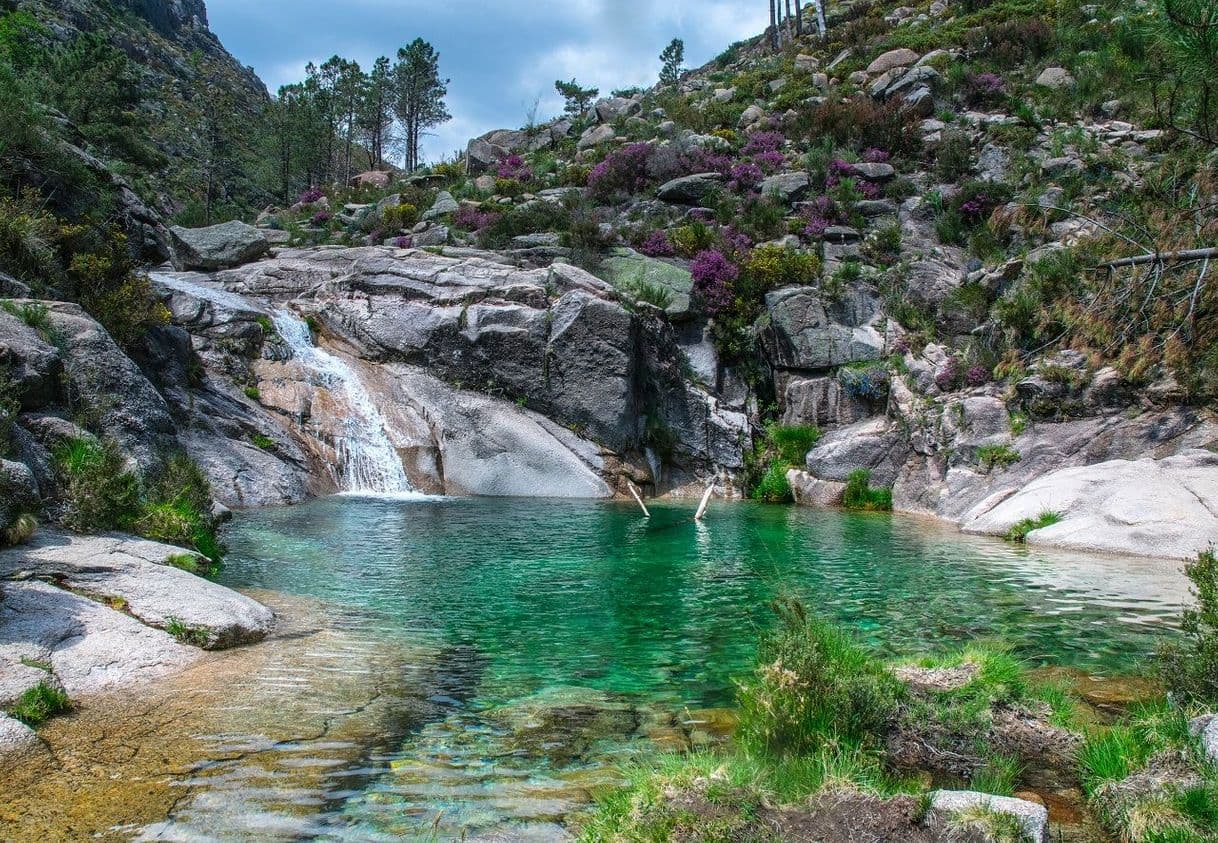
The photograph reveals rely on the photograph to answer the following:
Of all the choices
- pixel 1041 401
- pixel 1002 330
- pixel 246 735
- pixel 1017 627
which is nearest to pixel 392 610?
pixel 246 735

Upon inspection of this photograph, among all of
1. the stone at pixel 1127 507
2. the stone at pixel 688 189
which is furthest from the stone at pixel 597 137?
the stone at pixel 1127 507

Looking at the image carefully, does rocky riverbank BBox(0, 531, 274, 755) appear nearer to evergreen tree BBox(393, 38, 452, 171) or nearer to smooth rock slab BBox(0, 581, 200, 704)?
smooth rock slab BBox(0, 581, 200, 704)

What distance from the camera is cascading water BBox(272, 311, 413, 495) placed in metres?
22.8

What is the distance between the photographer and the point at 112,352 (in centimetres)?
1374

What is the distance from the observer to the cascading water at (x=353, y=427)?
22.8 meters

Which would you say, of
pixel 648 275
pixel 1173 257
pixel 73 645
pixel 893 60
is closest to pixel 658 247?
pixel 648 275

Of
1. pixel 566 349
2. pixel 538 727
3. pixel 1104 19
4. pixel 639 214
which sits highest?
pixel 1104 19

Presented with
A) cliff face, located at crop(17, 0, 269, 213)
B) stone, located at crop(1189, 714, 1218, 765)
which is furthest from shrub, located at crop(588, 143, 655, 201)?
stone, located at crop(1189, 714, 1218, 765)

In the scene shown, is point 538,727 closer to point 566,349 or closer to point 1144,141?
point 566,349

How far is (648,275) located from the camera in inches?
1195

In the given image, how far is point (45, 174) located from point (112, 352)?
7.56 metres

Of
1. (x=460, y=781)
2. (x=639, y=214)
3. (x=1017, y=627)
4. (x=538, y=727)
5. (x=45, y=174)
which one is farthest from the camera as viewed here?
(x=639, y=214)

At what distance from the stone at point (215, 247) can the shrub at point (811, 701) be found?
104 feet

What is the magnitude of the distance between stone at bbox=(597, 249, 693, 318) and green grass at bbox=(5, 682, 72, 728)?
25266mm
